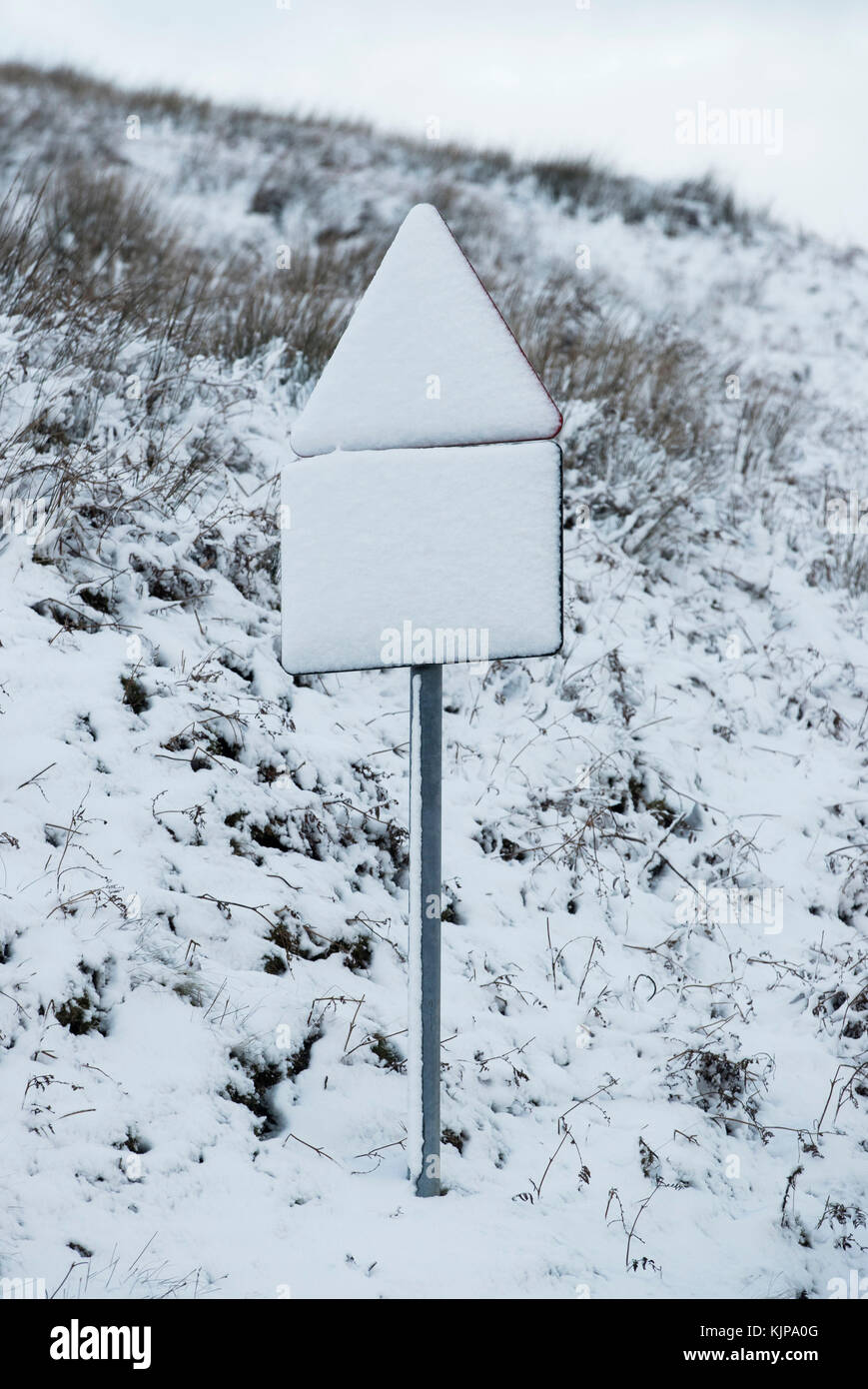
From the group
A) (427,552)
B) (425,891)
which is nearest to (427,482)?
(427,552)

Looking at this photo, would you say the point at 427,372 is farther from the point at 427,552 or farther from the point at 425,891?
the point at 425,891

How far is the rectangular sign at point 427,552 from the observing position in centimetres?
240

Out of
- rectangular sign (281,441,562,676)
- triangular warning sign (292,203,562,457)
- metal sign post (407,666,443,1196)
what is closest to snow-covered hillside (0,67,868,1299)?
metal sign post (407,666,443,1196)

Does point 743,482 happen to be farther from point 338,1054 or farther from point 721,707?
point 338,1054

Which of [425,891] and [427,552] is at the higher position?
[427,552]

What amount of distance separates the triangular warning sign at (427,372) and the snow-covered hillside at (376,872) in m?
1.73

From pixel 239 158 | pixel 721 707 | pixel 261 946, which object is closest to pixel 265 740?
pixel 261 946

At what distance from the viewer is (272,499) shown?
5.54m

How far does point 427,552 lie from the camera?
2404 millimetres

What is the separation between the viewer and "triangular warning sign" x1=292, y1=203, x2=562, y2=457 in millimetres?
2404

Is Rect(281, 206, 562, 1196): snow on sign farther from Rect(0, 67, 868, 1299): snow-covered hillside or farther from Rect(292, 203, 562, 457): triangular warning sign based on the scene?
Rect(0, 67, 868, 1299): snow-covered hillside

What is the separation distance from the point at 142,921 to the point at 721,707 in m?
3.51

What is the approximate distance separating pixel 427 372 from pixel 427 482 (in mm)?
266

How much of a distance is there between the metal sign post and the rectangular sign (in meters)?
0.19
